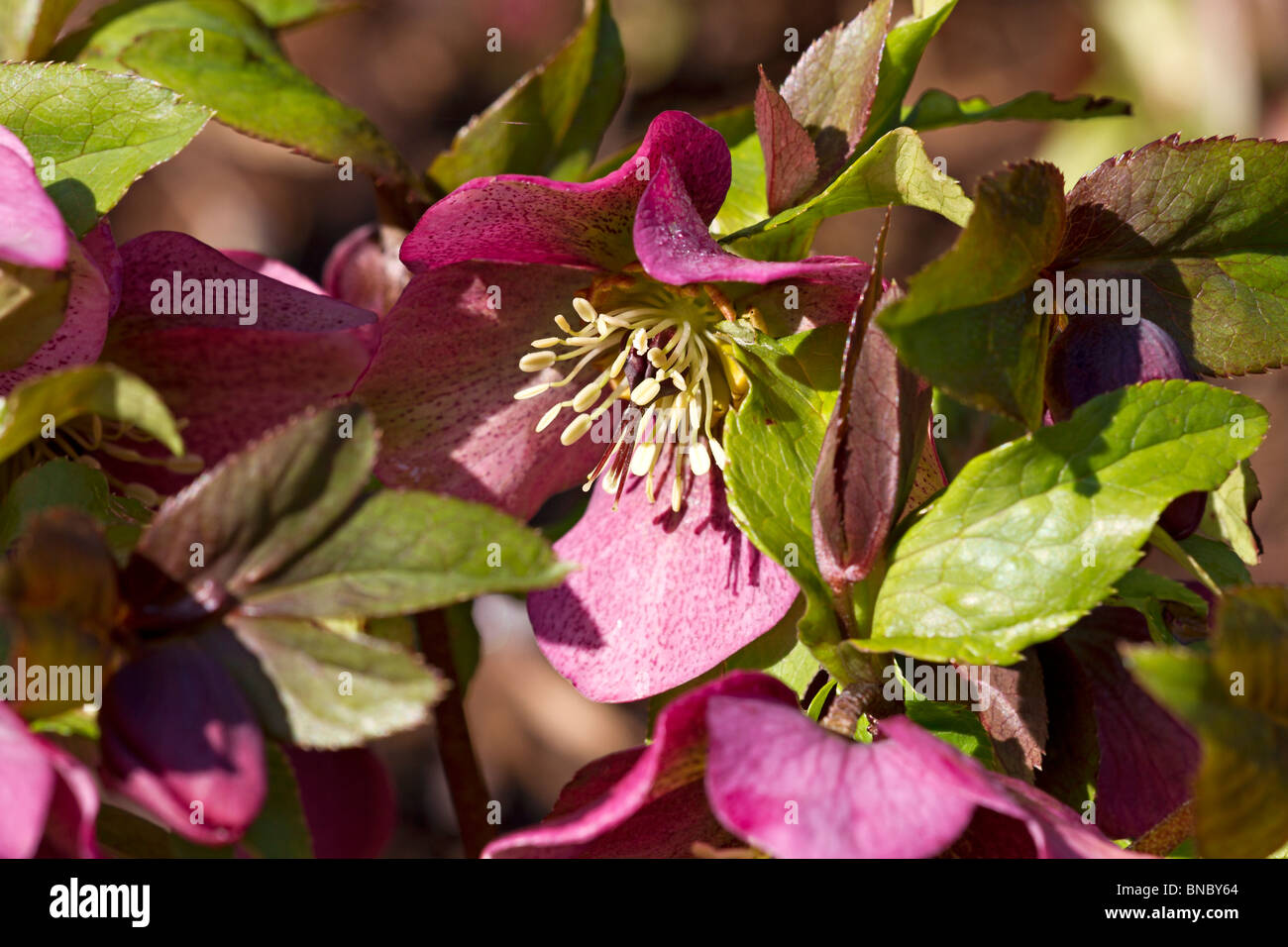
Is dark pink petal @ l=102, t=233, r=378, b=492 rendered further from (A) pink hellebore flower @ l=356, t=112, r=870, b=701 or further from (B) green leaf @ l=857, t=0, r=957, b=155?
(B) green leaf @ l=857, t=0, r=957, b=155

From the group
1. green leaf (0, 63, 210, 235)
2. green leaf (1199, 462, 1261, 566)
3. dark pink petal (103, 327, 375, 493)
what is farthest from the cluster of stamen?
green leaf (1199, 462, 1261, 566)

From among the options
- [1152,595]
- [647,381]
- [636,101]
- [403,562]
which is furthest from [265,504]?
[636,101]

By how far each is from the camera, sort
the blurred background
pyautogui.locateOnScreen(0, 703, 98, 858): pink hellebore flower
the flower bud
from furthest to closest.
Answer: the blurred background < the flower bud < pyautogui.locateOnScreen(0, 703, 98, 858): pink hellebore flower

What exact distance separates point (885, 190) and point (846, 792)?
27 cm

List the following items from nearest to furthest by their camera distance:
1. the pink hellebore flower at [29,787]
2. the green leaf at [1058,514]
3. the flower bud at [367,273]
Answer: the pink hellebore flower at [29,787] → the green leaf at [1058,514] → the flower bud at [367,273]

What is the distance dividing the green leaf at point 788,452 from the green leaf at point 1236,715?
0.50ft

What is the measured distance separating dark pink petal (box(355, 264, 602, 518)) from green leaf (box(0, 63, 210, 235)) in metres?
0.13

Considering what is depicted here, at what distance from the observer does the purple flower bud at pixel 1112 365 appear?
0.52 metres

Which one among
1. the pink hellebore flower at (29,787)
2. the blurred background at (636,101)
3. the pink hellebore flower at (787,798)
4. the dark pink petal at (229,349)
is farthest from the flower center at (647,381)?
the blurred background at (636,101)

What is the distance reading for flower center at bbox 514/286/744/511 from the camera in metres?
0.66

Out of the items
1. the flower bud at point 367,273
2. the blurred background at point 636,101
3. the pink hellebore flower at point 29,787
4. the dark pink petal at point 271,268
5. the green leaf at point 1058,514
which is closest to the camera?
the pink hellebore flower at point 29,787

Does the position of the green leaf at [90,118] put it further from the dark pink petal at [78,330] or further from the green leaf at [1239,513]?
the green leaf at [1239,513]

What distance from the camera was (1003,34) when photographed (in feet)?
10.5
